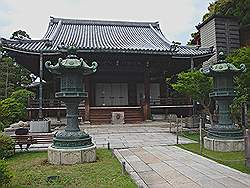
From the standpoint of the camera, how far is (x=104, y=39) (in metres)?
26.5

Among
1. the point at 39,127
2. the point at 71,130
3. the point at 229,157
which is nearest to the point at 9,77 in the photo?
the point at 39,127

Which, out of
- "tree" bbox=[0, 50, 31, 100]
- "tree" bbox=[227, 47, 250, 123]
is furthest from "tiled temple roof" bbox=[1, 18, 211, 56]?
"tree" bbox=[0, 50, 31, 100]

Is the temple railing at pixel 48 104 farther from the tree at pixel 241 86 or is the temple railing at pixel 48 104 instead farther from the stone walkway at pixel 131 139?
the tree at pixel 241 86

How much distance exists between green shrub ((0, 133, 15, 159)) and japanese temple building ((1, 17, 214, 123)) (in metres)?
9.69

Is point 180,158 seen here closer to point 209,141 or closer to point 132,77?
point 209,141

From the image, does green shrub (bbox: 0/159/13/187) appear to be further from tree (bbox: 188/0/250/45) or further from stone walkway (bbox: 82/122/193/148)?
tree (bbox: 188/0/250/45)

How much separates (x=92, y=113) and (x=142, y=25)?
15.9 meters

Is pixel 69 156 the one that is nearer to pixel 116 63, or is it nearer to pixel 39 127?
pixel 39 127

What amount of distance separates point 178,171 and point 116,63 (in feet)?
53.1

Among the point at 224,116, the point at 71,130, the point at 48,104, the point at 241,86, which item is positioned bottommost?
the point at 71,130

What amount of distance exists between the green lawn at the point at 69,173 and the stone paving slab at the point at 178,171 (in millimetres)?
457

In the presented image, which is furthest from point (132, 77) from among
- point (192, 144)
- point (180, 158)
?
point (180, 158)

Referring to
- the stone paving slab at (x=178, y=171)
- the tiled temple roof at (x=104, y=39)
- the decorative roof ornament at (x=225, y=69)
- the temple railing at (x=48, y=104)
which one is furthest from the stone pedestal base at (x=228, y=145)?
the temple railing at (x=48, y=104)

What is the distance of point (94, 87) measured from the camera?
81.3 ft
